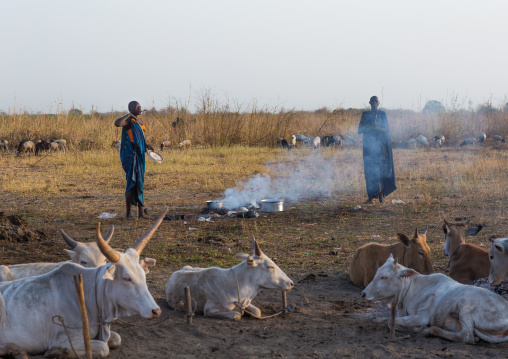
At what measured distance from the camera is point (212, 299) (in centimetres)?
562

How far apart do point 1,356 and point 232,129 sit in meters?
19.0

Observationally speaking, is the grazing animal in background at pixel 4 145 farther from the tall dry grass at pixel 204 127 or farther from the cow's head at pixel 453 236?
the cow's head at pixel 453 236

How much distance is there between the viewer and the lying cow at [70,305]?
4.14 meters

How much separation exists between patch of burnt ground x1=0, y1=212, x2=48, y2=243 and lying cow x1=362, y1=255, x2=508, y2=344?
5.26 meters

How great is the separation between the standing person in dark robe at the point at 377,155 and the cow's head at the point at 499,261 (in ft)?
19.9

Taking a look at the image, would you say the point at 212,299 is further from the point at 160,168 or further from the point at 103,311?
the point at 160,168

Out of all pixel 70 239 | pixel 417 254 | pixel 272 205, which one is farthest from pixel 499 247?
pixel 272 205

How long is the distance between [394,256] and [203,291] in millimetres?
2272

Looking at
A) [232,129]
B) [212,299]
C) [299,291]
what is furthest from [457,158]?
[212,299]

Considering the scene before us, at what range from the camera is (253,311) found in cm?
564

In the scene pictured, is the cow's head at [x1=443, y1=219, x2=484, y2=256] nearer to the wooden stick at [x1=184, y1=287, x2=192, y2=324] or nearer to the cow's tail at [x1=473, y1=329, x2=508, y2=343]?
the cow's tail at [x1=473, y1=329, x2=508, y2=343]

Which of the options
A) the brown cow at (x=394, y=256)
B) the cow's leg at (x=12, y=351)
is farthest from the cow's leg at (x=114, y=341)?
the brown cow at (x=394, y=256)

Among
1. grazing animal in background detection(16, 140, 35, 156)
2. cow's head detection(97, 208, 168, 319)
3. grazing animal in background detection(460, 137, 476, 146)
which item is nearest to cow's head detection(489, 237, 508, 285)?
cow's head detection(97, 208, 168, 319)

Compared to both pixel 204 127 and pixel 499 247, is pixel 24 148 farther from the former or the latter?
pixel 499 247
